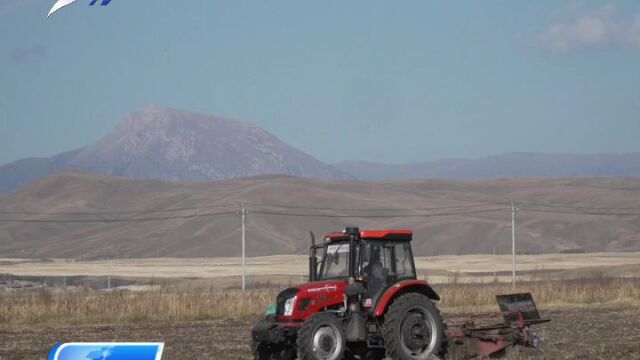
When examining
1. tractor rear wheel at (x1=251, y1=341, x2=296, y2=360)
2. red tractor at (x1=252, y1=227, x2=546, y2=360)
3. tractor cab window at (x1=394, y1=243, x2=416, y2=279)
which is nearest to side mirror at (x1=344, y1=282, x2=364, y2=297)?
red tractor at (x1=252, y1=227, x2=546, y2=360)

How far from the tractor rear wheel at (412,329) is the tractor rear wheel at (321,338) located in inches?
27.0

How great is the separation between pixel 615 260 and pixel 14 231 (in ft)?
326

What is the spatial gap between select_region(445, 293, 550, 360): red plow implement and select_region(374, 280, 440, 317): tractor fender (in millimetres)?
842

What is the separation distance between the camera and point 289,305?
51.3ft

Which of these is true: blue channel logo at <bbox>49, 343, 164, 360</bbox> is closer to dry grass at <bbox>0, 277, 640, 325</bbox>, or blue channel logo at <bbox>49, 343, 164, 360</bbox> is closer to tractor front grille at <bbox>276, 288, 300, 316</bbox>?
tractor front grille at <bbox>276, 288, 300, 316</bbox>

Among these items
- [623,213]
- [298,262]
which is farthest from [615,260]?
[623,213]

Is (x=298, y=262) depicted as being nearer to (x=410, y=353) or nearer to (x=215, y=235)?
(x=215, y=235)

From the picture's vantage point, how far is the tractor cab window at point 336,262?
16.0 m

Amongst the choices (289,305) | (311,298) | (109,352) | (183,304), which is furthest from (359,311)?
(183,304)

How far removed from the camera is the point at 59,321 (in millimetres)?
29891

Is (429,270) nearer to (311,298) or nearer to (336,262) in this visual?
(336,262)

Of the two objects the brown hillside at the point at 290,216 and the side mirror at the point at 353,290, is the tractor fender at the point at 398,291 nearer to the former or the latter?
the side mirror at the point at 353,290

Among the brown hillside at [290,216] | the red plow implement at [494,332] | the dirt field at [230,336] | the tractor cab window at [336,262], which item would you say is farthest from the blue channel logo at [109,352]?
the brown hillside at [290,216]

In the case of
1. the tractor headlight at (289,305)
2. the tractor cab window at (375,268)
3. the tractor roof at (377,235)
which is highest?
the tractor roof at (377,235)
